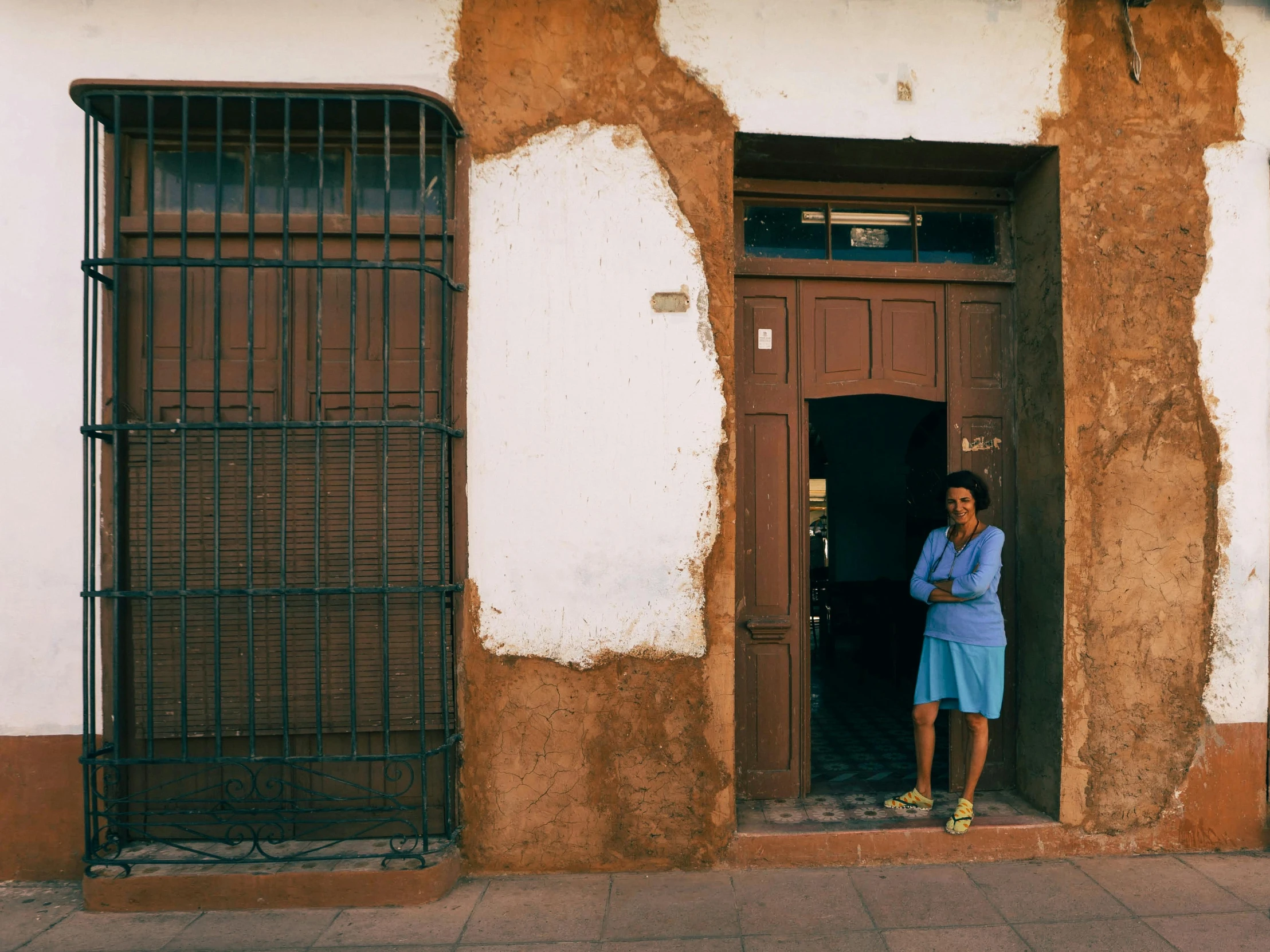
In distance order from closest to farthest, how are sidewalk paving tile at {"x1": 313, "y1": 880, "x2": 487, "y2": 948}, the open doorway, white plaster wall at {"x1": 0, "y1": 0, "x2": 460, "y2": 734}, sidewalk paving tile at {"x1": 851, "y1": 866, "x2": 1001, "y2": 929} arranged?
sidewalk paving tile at {"x1": 313, "y1": 880, "x2": 487, "y2": 948}, sidewalk paving tile at {"x1": 851, "y1": 866, "x2": 1001, "y2": 929}, white plaster wall at {"x1": 0, "y1": 0, "x2": 460, "y2": 734}, the open doorway

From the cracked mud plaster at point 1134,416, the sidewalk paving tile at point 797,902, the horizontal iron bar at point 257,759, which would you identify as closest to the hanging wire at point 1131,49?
the cracked mud plaster at point 1134,416

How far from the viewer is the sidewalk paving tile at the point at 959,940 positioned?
3.07 metres

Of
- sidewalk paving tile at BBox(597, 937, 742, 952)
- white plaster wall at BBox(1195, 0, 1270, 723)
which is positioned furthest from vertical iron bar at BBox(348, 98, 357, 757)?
white plaster wall at BBox(1195, 0, 1270, 723)

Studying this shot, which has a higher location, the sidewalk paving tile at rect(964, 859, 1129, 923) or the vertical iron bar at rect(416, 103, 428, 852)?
the vertical iron bar at rect(416, 103, 428, 852)

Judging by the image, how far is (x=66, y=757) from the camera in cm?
369

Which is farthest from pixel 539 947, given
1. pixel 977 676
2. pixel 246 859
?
pixel 977 676

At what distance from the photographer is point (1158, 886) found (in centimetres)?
359

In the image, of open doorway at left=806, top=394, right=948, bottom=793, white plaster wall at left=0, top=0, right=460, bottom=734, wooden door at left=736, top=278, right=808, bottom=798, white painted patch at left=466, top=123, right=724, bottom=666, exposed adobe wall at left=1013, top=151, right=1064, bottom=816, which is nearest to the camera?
white plaster wall at left=0, top=0, right=460, bottom=734

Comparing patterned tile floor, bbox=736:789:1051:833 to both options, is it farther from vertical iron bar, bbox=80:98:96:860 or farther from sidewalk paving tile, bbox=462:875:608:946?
vertical iron bar, bbox=80:98:96:860

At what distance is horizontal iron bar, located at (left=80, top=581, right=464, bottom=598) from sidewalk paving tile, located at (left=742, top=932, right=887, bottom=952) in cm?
191

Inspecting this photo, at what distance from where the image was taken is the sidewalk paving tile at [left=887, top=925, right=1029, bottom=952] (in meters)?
3.07

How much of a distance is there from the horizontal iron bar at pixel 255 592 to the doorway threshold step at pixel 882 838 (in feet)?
6.16

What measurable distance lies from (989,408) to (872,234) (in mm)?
1142

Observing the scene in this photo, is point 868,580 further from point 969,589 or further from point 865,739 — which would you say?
point 969,589
